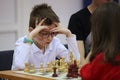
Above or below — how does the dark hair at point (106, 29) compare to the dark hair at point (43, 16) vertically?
below

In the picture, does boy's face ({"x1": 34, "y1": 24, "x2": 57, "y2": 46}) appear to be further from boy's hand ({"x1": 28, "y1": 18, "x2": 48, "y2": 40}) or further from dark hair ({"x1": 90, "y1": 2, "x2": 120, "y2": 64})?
dark hair ({"x1": 90, "y1": 2, "x2": 120, "y2": 64})

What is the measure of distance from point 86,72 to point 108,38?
210mm

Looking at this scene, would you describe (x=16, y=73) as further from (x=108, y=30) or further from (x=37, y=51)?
(x=108, y=30)

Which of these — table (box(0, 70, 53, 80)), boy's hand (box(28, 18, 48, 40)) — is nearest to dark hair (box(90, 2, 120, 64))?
table (box(0, 70, 53, 80))

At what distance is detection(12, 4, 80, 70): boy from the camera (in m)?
2.60

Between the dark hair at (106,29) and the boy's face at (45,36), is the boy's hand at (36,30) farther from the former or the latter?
the dark hair at (106,29)

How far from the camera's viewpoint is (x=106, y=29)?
6.00 feet

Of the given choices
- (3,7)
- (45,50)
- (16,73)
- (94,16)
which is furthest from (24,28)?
(94,16)

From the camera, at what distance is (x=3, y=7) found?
178 inches

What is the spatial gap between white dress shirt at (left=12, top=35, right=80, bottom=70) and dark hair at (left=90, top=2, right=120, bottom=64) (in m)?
0.84

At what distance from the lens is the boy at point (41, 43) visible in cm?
260

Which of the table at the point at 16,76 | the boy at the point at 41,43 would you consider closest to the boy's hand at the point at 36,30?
the boy at the point at 41,43

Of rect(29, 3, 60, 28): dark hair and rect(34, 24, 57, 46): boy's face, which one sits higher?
rect(29, 3, 60, 28): dark hair

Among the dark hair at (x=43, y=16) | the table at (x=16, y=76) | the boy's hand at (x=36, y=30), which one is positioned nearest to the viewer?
the table at (x=16, y=76)
